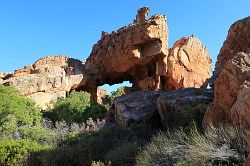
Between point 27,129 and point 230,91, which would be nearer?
point 230,91

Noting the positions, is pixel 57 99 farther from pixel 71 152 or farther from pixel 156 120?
pixel 71 152

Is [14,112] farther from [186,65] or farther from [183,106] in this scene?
[186,65]

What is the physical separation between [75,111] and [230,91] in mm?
19817

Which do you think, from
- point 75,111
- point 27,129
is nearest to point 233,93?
point 27,129

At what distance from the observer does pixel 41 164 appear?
14625 mm

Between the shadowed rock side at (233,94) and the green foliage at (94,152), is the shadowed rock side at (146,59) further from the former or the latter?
the shadowed rock side at (233,94)

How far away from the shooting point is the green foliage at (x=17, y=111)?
24753 millimetres

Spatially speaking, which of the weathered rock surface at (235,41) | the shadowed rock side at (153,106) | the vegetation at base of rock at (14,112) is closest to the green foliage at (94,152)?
the shadowed rock side at (153,106)

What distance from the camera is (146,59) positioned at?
3466 cm

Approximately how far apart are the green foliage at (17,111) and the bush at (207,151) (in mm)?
15165

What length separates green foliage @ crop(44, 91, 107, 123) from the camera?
28.8m

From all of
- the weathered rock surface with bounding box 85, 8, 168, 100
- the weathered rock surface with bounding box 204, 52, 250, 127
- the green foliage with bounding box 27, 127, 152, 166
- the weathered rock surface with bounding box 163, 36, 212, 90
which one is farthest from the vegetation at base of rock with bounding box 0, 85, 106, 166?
the weathered rock surface with bounding box 163, 36, 212, 90

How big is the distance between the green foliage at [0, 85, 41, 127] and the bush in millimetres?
15165

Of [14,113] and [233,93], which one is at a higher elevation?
[14,113]
